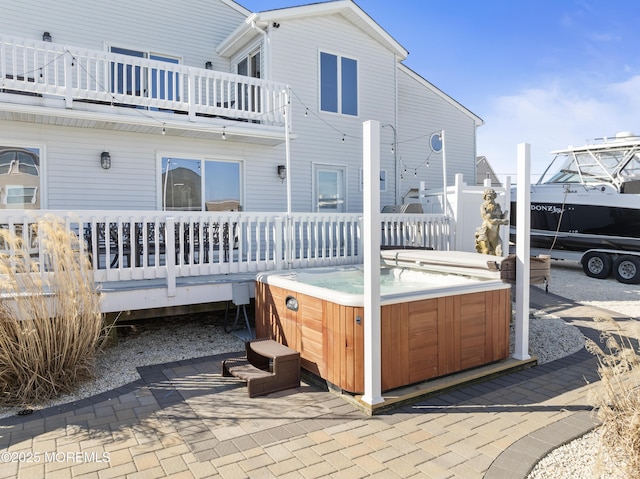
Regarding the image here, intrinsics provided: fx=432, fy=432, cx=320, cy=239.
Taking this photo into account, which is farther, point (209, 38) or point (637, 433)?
point (209, 38)

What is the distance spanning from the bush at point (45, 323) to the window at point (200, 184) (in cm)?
459

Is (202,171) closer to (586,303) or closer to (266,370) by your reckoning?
(266,370)

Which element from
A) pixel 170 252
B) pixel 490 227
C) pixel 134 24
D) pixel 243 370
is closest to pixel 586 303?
pixel 490 227

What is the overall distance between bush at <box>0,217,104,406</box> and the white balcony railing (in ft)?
12.9

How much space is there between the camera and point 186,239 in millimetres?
5879

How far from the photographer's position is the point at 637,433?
7.57 feet

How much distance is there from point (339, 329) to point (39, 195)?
6.55 metres

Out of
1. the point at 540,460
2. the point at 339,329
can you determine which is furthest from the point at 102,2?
the point at 540,460

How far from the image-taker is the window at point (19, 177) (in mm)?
7320

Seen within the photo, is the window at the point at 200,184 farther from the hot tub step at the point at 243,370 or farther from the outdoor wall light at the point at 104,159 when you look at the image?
the hot tub step at the point at 243,370

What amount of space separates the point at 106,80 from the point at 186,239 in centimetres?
326

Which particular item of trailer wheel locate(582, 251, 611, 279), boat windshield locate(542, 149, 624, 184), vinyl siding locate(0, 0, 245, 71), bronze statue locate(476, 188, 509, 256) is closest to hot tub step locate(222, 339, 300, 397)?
bronze statue locate(476, 188, 509, 256)

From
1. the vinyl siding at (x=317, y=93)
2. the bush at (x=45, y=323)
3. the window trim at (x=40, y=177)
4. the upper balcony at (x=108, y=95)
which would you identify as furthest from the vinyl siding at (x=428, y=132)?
the bush at (x=45, y=323)

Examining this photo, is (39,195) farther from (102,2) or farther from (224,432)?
(224,432)
